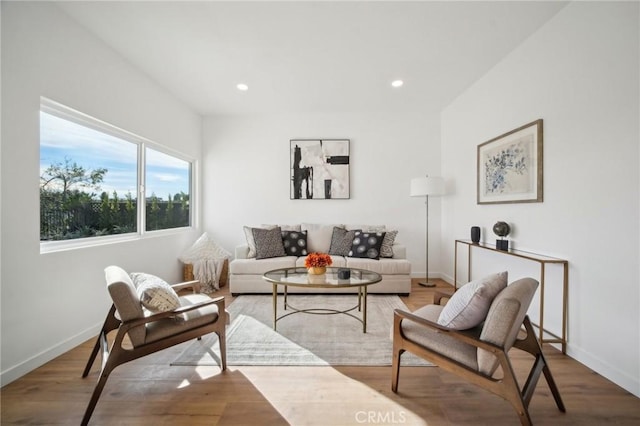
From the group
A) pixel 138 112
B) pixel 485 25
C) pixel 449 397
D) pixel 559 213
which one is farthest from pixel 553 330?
pixel 138 112

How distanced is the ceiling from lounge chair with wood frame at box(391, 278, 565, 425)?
2.29 metres

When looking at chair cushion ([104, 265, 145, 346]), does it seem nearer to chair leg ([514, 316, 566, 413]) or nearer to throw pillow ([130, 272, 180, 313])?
throw pillow ([130, 272, 180, 313])

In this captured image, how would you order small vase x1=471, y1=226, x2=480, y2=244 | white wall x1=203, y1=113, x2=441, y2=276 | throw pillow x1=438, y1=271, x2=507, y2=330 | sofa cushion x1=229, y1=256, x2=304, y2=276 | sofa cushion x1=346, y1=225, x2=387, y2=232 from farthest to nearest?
white wall x1=203, y1=113, x2=441, y2=276
sofa cushion x1=346, y1=225, x2=387, y2=232
sofa cushion x1=229, y1=256, x2=304, y2=276
small vase x1=471, y1=226, x2=480, y2=244
throw pillow x1=438, y1=271, x2=507, y2=330

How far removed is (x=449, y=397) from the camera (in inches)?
69.1

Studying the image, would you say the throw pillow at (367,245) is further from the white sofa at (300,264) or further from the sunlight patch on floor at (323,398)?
the sunlight patch on floor at (323,398)

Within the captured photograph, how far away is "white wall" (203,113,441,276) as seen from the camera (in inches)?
187

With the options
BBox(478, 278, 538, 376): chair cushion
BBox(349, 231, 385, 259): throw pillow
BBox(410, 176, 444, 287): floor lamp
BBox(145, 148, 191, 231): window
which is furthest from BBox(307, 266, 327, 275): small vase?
BBox(145, 148, 191, 231): window

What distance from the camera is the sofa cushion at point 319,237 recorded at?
14.4 feet

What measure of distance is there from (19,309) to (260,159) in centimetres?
348

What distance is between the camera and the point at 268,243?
4.09m

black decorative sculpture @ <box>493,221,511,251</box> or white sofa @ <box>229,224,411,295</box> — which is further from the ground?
black decorative sculpture @ <box>493,221,511,251</box>

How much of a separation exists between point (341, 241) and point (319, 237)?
384mm

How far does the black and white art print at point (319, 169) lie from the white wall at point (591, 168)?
250 centimetres

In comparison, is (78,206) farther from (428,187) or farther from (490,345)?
(428,187)
